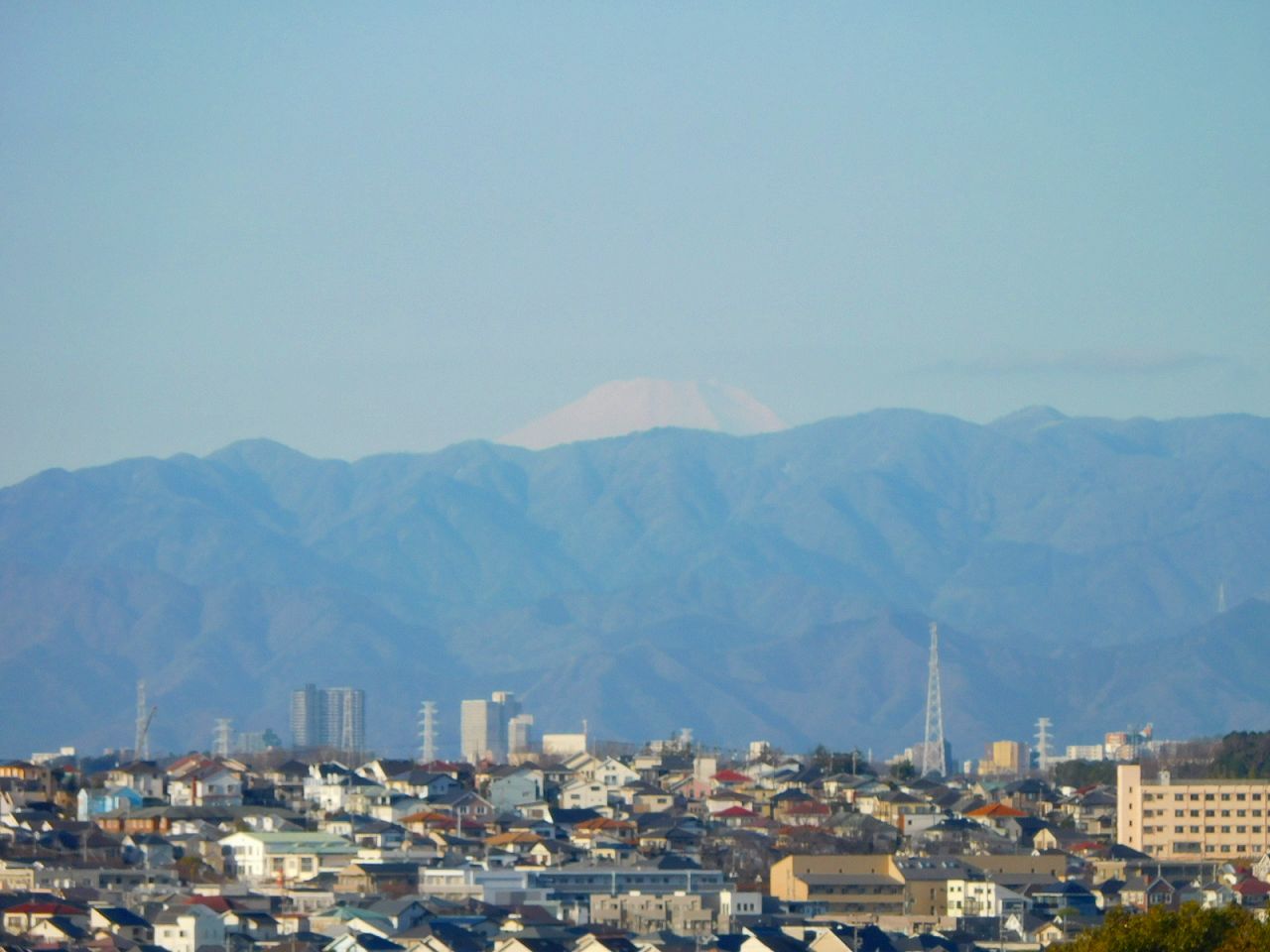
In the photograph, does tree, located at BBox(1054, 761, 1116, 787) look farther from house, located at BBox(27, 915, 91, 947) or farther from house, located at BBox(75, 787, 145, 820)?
house, located at BBox(27, 915, 91, 947)

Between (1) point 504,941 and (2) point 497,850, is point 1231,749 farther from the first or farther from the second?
(1) point 504,941

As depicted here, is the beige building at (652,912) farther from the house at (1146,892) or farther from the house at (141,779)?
the house at (141,779)

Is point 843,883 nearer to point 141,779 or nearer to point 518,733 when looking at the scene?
point 141,779

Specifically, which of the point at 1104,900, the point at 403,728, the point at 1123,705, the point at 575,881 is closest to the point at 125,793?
the point at 575,881

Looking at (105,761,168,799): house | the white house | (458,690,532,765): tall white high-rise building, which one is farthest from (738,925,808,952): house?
(458,690,532,765): tall white high-rise building

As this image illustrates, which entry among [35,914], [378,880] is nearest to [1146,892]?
[378,880]

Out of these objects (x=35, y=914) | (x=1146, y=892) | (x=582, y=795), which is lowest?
(x=1146, y=892)

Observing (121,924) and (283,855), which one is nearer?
(121,924)

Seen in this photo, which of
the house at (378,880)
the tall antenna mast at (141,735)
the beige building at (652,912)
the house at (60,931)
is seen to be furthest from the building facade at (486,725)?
the house at (60,931)
